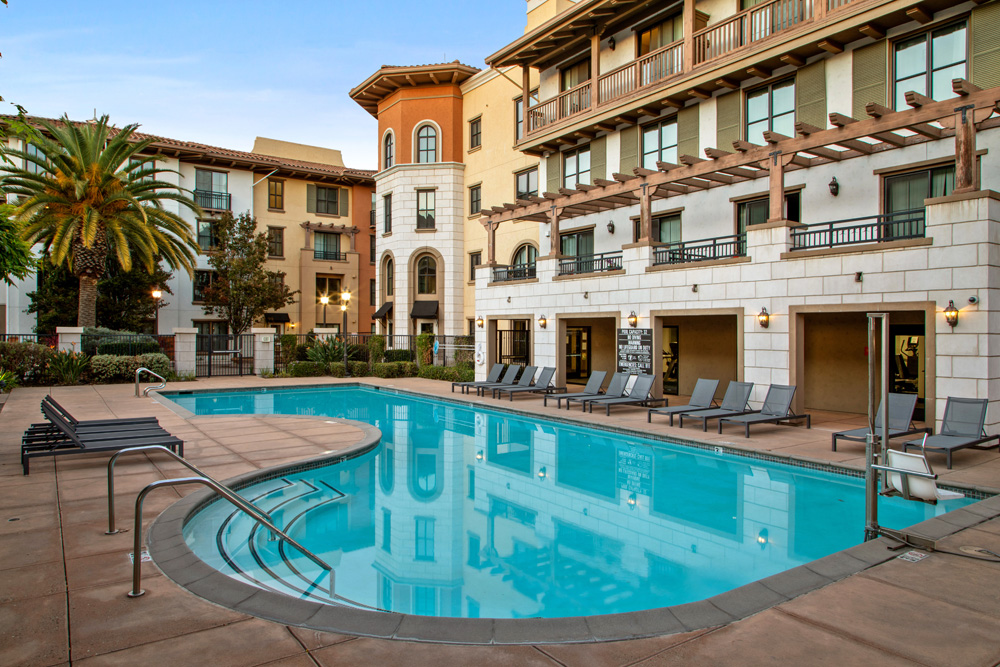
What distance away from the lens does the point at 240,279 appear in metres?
34.3

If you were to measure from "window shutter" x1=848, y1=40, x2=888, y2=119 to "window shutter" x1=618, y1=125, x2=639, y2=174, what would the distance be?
22.0 feet

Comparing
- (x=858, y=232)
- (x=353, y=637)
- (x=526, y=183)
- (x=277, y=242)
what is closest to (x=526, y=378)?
(x=858, y=232)

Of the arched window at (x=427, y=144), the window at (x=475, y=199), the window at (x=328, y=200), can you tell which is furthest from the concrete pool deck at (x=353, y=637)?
the window at (x=328, y=200)

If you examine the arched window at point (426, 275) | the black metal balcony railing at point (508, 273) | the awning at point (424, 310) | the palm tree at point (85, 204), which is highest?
the palm tree at point (85, 204)

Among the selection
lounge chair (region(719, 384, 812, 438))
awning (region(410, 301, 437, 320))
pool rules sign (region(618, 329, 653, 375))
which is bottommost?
lounge chair (region(719, 384, 812, 438))

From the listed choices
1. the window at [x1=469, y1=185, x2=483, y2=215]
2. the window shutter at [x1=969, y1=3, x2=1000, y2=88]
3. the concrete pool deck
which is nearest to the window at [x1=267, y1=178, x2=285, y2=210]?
the window at [x1=469, y1=185, x2=483, y2=215]

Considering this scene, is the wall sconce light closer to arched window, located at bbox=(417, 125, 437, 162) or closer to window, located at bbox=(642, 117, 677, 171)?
window, located at bbox=(642, 117, 677, 171)

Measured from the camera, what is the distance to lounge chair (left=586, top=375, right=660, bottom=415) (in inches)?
637

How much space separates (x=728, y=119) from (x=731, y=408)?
8644 mm

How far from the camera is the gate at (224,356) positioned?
28516 mm

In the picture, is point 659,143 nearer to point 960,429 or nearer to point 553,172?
point 553,172

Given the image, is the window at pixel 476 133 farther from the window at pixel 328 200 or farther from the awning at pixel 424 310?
the window at pixel 328 200

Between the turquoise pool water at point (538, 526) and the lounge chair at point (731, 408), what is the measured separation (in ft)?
4.38

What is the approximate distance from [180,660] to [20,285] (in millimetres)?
36655
